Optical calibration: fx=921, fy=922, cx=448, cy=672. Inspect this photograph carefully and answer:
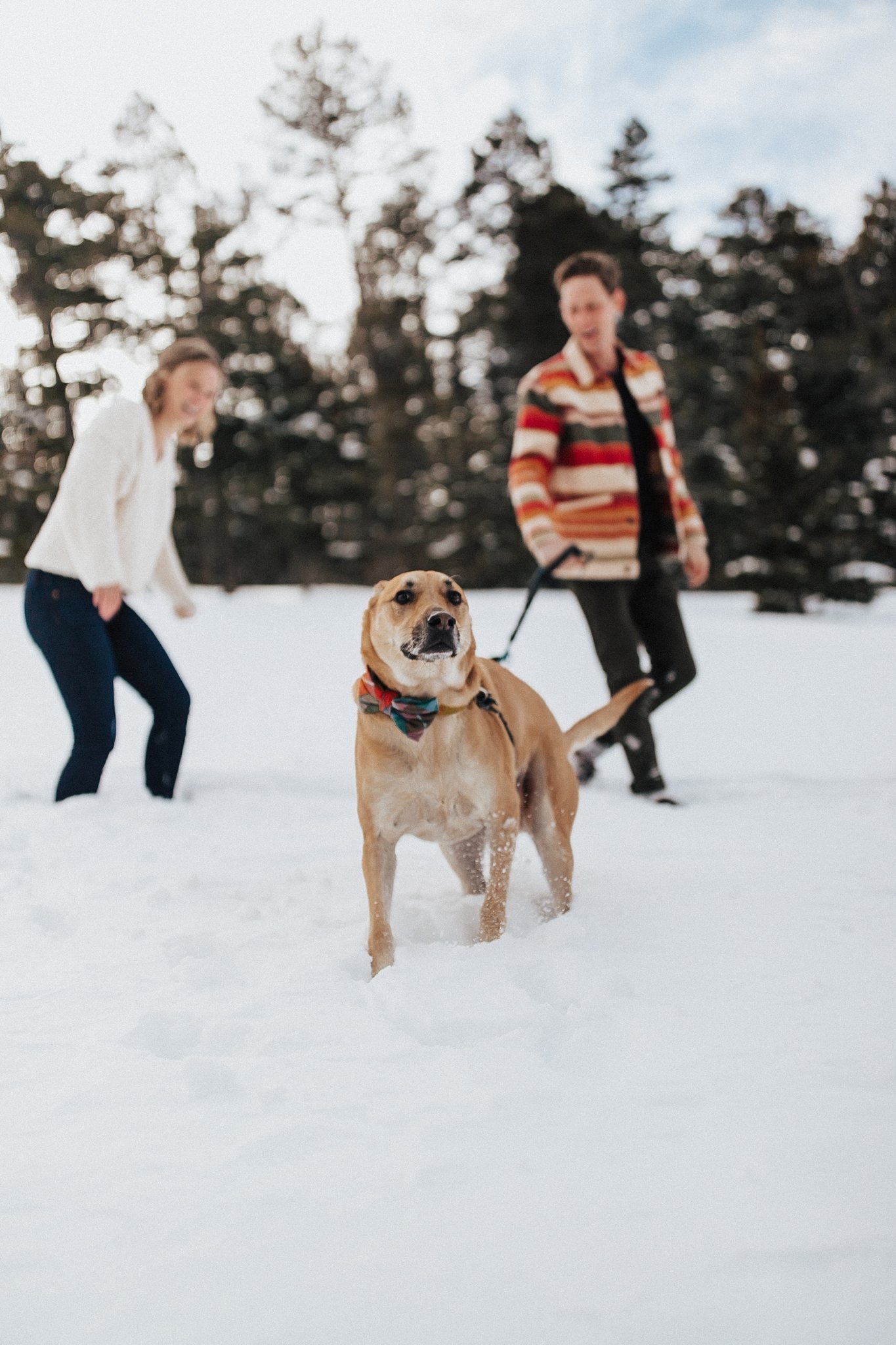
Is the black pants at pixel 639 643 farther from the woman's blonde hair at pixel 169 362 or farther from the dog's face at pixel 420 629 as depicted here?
the woman's blonde hair at pixel 169 362

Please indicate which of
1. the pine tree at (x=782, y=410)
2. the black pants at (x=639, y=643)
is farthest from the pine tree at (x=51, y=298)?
the black pants at (x=639, y=643)

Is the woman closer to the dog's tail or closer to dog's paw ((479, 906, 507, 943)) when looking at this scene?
the dog's tail

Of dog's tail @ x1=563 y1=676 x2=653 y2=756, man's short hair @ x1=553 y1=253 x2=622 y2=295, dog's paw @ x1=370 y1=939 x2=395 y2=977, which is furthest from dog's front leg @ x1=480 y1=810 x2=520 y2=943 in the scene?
man's short hair @ x1=553 y1=253 x2=622 y2=295

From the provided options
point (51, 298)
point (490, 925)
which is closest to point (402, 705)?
point (490, 925)

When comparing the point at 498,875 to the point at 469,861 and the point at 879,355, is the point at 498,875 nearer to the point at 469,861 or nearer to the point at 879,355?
the point at 469,861

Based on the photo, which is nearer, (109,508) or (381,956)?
(381,956)

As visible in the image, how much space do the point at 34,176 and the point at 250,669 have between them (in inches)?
452

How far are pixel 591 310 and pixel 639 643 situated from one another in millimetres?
1588

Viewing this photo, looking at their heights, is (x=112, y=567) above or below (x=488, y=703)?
above

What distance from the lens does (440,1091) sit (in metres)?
1.73

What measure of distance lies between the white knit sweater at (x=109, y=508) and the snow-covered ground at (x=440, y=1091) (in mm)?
1012

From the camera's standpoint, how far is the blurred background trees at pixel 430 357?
54.1ft

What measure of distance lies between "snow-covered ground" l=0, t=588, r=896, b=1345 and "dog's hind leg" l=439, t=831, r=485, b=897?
59mm

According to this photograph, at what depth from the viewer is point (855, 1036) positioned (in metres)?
1.90
